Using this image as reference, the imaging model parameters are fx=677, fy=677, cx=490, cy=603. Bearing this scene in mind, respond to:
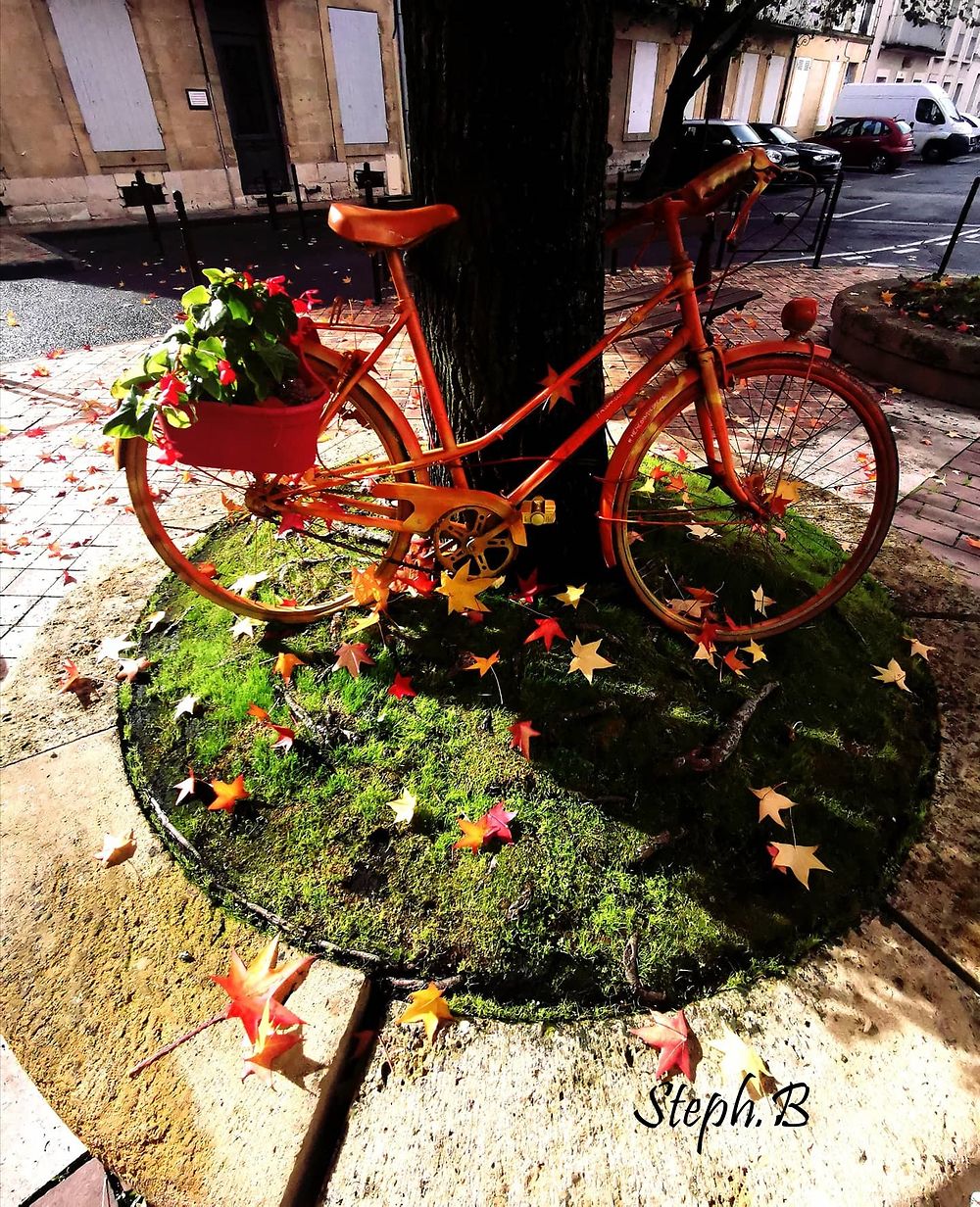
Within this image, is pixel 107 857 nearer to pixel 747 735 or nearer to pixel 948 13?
pixel 747 735

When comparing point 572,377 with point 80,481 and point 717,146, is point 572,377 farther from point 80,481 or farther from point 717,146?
point 717,146

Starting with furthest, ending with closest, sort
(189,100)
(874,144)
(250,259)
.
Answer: (874,144), (189,100), (250,259)

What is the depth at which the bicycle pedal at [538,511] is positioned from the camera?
7.96ft

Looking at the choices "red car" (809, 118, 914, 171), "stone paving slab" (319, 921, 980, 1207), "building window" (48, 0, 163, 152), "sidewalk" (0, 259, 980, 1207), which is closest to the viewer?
"stone paving slab" (319, 921, 980, 1207)

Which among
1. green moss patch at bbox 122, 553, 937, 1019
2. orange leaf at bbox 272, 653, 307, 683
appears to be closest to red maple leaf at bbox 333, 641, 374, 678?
green moss patch at bbox 122, 553, 937, 1019

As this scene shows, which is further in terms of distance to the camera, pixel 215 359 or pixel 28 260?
pixel 28 260

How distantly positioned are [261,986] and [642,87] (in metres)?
26.9

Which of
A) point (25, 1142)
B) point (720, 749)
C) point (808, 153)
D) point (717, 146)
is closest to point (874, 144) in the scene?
point (808, 153)

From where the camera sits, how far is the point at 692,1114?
1.51m

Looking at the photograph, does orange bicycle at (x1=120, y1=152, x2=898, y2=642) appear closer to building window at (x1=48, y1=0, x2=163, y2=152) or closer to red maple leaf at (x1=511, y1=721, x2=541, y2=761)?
red maple leaf at (x1=511, y1=721, x2=541, y2=761)

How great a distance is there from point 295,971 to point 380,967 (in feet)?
0.70

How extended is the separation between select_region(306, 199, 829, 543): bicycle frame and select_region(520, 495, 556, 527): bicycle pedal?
0.11ft

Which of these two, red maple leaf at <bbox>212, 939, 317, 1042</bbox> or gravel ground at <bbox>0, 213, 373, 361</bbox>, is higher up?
red maple leaf at <bbox>212, 939, 317, 1042</bbox>

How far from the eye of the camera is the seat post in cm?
202
